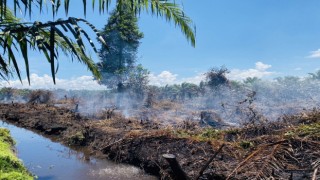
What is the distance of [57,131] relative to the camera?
12.8 m

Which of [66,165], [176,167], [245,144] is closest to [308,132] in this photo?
[245,144]

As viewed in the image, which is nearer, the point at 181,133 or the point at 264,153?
the point at 264,153

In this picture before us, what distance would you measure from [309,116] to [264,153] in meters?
3.56

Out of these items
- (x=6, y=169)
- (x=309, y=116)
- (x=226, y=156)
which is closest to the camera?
(x=6, y=169)

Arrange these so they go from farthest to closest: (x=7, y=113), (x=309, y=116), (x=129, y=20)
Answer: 1. (x=129, y=20)
2. (x=7, y=113)
3. (x=309, y=116)

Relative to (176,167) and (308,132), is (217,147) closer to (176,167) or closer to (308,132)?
(308,132)

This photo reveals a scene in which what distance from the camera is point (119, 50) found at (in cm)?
3155

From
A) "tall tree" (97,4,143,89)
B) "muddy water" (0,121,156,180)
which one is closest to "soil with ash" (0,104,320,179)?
"muddy water" (0,121,156,180)

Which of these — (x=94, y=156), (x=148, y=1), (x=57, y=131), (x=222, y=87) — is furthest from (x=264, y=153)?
(x=222, y=87)

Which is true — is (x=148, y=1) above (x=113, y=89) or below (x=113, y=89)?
above

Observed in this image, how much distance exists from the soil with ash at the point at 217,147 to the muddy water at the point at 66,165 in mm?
407

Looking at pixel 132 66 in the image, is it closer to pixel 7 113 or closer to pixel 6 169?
pixel 7 113

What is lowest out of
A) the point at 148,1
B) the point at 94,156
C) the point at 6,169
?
the point at 94,156

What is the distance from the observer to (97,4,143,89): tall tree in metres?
29.5
